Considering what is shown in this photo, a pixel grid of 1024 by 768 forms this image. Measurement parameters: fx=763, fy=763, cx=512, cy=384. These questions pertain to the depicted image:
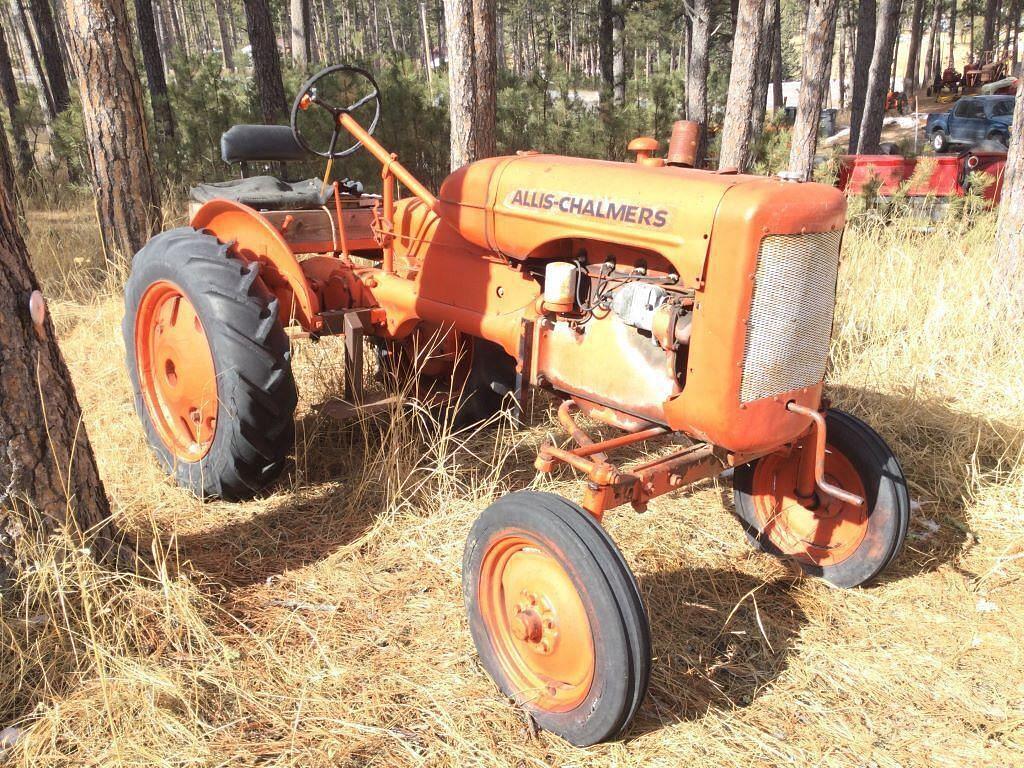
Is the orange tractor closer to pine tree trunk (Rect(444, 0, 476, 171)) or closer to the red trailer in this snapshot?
pine tree trunk (Rect(444, 0, 476, 171))

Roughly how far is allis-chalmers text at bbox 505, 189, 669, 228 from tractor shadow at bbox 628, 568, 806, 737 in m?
1.24

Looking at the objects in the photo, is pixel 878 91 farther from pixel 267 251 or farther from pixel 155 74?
pixel 267 251

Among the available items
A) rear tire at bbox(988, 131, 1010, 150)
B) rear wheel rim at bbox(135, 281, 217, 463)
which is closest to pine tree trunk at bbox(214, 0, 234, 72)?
rear tire at bbox(988, 131, 1010, 150)

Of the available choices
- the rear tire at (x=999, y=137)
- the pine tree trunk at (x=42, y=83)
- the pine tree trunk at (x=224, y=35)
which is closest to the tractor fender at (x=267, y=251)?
the pine tree trunk at (x=42, y=83)

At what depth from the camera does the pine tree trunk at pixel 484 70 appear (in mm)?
5516

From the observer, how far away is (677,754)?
2027 millimetres

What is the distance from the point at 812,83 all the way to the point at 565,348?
548 cm

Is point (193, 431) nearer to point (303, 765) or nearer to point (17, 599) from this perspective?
point (17, 599)

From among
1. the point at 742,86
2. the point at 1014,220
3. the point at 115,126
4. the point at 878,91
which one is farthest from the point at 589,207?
the point at 878,91

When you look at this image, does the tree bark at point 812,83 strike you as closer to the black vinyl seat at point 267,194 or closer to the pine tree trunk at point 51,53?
the black vinyl seat at point 267,194

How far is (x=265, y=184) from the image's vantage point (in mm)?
4008

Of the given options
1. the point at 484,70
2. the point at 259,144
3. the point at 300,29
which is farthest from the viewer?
the point at 300,29

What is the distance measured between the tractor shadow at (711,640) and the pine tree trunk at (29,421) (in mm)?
1779

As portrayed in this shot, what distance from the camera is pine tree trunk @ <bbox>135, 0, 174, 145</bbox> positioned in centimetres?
955
